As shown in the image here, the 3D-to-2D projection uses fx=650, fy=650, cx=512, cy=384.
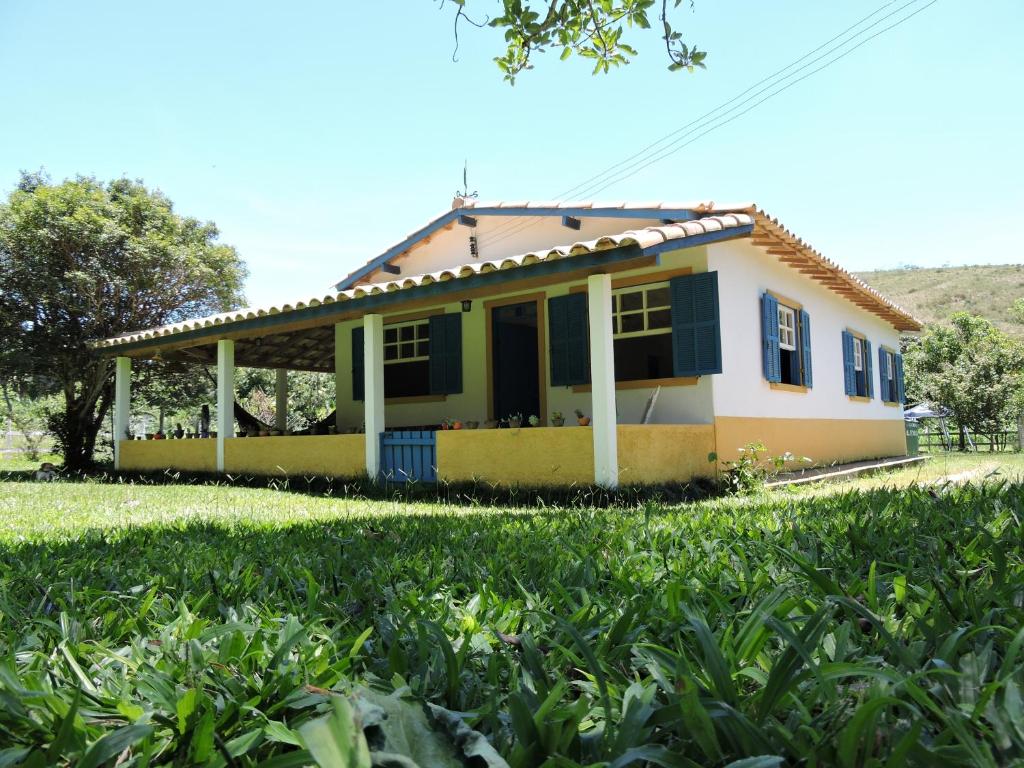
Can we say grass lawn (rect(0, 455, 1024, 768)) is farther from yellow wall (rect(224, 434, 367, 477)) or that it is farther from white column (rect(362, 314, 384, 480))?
yellow wall (rect(224, 434, 367, 477))

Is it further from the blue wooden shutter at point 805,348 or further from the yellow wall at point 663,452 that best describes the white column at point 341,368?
the blue wooden shutter at point 805,348

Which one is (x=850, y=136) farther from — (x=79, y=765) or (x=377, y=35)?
(x=79, y=765)

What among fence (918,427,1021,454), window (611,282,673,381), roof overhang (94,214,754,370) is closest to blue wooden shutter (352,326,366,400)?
roof overhang (94,214,754,370)

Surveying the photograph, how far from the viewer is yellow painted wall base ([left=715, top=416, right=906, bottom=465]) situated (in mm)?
8875

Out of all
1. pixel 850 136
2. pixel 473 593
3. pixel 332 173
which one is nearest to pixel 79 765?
pixel 473 593

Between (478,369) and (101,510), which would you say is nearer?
(101,510)

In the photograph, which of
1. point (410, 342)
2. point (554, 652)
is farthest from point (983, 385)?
point (554, 652)

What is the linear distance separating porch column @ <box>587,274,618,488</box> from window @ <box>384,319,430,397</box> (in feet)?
15.9

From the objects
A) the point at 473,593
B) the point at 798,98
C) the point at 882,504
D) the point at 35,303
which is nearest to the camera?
the point at 473,593

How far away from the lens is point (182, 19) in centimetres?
1273

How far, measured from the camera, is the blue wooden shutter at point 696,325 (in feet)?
27.3

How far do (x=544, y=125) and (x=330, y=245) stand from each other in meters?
28.4

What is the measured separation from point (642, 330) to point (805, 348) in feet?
11.5

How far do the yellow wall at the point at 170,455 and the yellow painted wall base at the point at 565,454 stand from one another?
540 cm
